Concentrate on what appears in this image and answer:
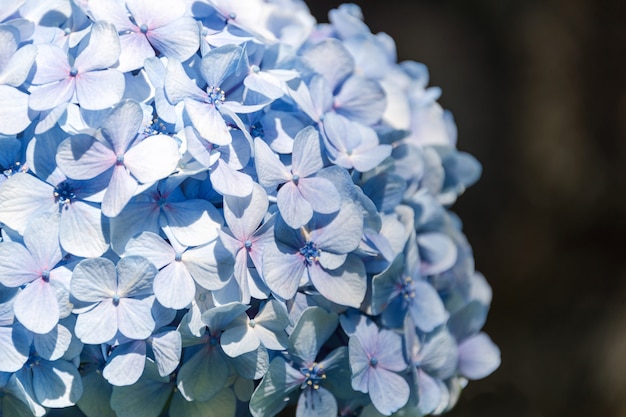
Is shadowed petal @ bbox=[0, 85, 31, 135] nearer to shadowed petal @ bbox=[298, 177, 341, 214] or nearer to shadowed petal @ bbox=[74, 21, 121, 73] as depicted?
shadowed petal @ bbox=[74, 21, 121, 73]

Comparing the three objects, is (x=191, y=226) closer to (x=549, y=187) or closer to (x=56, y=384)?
(x=56, y=384)

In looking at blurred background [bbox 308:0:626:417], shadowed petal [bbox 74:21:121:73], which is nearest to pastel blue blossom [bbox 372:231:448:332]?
shadowed petal [bbox 74:21:121:73]

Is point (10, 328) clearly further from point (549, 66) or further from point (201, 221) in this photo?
point (549, 66)

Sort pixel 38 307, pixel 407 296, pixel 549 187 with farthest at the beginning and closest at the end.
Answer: pixel 549 187 → pixel 407 296 → pixel 38 307

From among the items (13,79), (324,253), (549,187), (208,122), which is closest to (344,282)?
(324,253)

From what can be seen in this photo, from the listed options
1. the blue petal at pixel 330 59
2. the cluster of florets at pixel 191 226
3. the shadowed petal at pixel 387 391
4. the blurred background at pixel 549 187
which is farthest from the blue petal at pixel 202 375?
the blurred background at pixel 549 187

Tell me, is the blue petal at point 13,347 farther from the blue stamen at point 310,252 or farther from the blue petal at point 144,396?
the blue stamen at point 310,252

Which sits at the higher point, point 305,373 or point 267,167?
point 267,167
